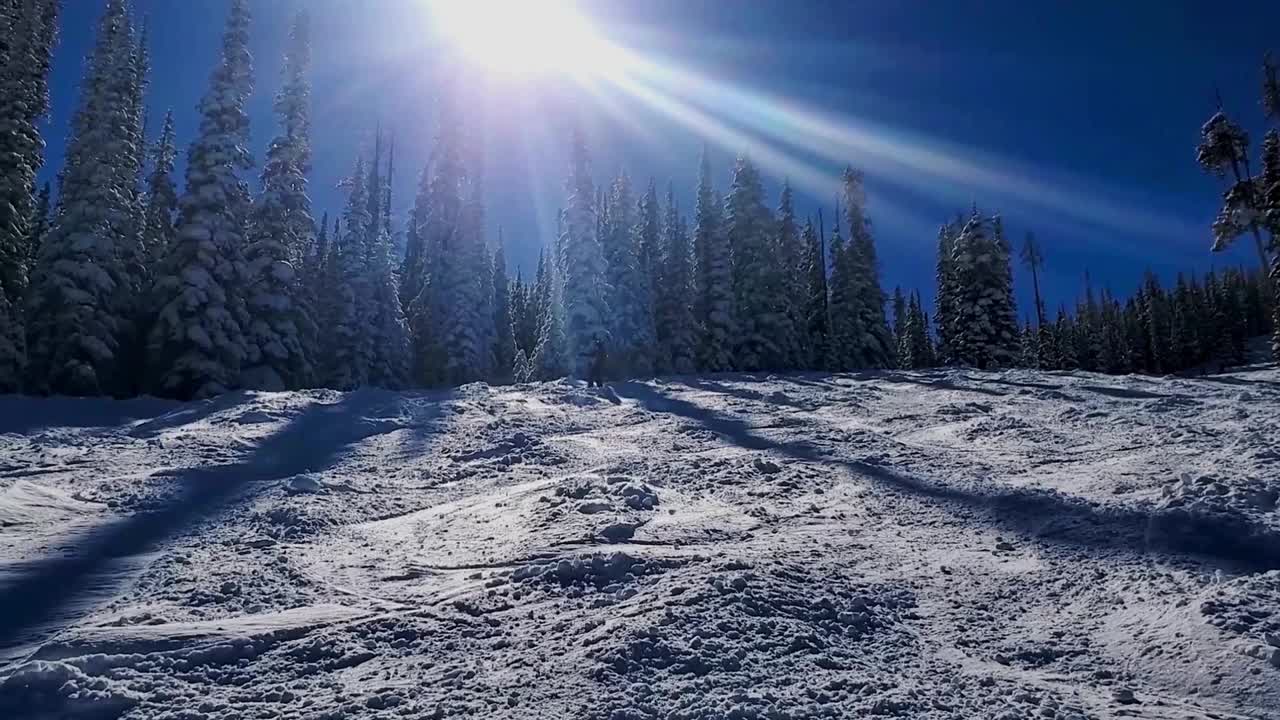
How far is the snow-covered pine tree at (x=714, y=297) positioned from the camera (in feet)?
136

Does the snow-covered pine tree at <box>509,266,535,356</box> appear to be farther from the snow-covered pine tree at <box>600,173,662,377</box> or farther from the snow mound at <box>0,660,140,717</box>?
the snow mound at <box>0,660,140,717</box>

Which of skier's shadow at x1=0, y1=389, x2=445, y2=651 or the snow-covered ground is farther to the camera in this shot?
skier's shadow at x1=0, y1=389, x2=445, y2=651

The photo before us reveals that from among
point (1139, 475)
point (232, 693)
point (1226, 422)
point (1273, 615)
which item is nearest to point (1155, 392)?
point (1226, 422)

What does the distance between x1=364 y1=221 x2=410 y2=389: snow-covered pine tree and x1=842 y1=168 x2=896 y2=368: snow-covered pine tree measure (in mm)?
29245

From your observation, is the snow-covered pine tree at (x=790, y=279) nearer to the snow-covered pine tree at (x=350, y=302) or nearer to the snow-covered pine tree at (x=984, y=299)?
the snow-covered pine tree at (x=984, y=299)

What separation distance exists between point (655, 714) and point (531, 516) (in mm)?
3865

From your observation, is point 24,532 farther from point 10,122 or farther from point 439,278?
point 439,278

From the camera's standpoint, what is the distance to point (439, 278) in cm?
4028

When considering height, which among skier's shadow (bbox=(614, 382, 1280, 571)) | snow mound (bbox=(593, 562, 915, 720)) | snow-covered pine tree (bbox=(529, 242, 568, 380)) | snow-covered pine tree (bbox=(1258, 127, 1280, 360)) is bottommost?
snow mound (bbox=(593, 562, 915, 720))

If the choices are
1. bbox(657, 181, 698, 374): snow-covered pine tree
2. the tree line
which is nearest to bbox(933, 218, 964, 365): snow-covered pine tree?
the tree line

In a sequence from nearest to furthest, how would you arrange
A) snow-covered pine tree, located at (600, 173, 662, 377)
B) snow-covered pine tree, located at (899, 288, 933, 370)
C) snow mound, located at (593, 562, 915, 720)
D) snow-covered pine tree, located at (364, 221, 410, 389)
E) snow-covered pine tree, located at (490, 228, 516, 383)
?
snow mound, located at (593, 562, 915, 720) < snow-covered pine tree, located at (364, 221, 410, 389) < snow-covered pine tree, located at (600, 173, 662, 377) < snow-covered pine tree, located at (490, 228, 516, 383) < snow-covered pine tree, located at (899, 288, 933, 370)

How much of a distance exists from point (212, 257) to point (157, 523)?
18.5 meters

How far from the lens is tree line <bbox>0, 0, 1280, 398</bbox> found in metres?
21.5

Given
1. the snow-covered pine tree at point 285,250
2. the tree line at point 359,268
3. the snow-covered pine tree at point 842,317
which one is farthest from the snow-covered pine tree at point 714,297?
the snow-covered pine tree at point 285,250
